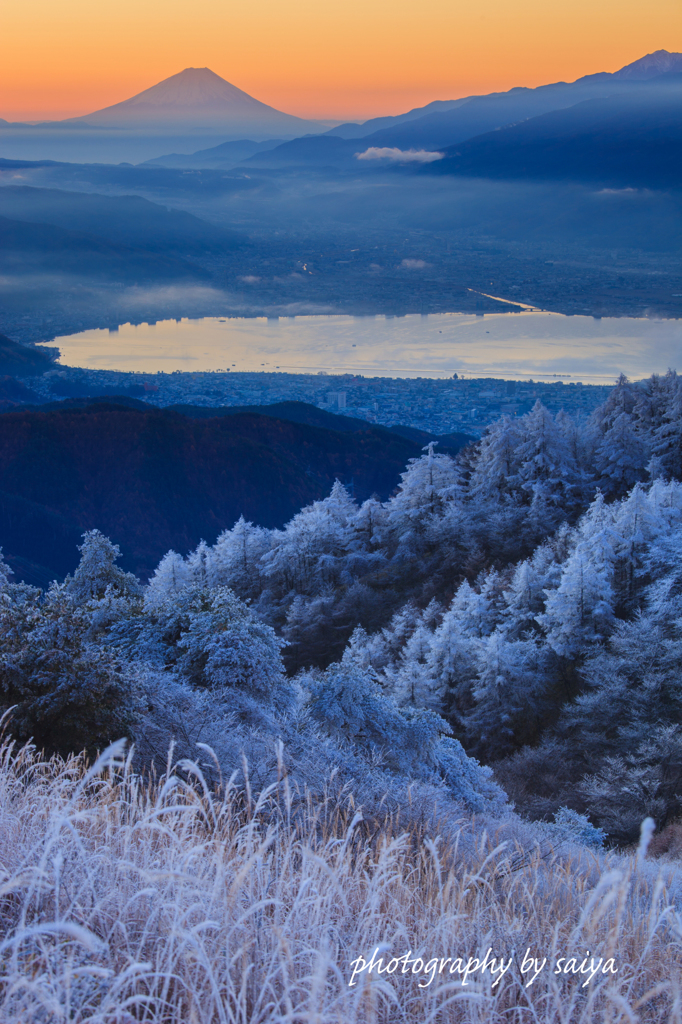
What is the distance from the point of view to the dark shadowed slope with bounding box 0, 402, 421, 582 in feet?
365

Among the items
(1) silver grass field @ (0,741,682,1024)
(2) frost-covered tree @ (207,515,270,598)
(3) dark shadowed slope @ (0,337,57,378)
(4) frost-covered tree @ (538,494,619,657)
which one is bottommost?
(2) frost-covered tree @ (207,515,270,598)

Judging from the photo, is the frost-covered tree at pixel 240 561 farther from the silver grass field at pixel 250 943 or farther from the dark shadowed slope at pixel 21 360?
the dark shadowed slope at pixel 21 360

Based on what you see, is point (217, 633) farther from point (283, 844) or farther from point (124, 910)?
point (124, 910)

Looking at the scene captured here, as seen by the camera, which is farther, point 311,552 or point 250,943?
point 311,552

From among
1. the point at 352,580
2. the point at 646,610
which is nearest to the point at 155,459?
the point at 352,580

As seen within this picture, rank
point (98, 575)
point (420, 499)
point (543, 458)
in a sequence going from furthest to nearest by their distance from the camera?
point (420, 499)
point (543, 458)
point (98, 575)

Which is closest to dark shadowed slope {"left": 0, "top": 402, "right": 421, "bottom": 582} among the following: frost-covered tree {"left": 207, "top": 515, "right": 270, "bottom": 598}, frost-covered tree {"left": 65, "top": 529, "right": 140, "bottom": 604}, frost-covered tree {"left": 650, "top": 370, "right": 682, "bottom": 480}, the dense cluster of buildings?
the dense cluster of buildings

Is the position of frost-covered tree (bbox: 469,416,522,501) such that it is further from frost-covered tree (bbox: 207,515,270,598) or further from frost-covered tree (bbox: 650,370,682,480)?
frost-covered tree (bbox: 207,515,270,598)

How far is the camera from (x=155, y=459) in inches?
4641

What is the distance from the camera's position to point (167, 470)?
11744 cm

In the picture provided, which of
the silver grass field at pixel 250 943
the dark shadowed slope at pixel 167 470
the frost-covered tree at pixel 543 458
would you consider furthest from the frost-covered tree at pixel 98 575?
the dark shadowed slope at pixel 167 470

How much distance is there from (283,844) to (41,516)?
304 feet

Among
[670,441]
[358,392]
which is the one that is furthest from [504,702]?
[358,392]

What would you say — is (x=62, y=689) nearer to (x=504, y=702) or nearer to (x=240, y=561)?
(x=504, y=702)
